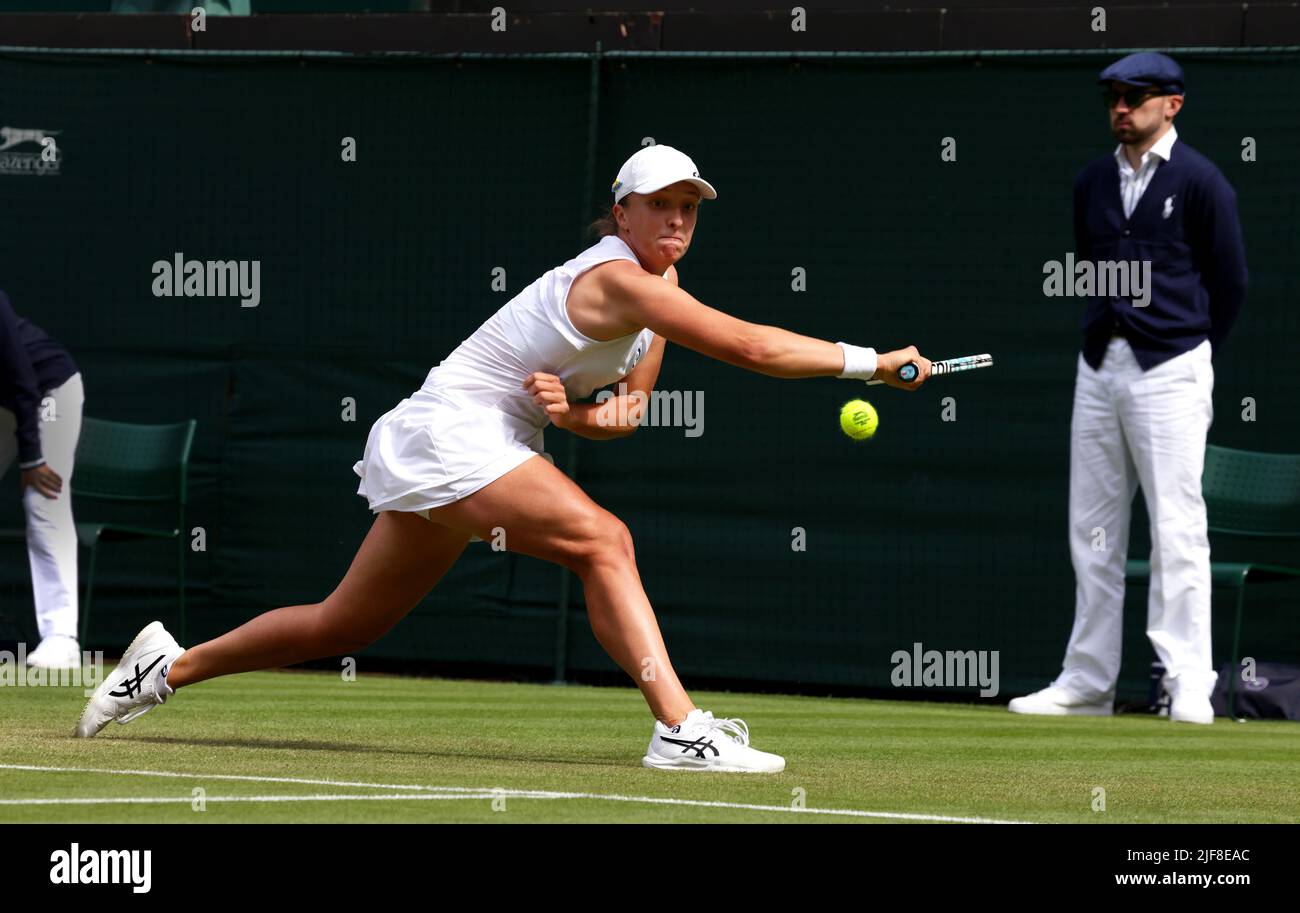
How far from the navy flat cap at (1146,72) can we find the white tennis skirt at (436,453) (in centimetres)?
382

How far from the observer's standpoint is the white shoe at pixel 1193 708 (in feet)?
30.5

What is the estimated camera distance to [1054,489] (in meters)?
10.5

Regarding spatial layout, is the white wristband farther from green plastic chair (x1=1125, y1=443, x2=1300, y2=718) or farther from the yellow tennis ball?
green plastic chair (x1=1125, y1=443, x2=1300, y2=718)

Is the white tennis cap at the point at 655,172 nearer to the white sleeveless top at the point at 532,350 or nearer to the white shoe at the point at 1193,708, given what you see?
the white sleeveless top at the point at 532,350

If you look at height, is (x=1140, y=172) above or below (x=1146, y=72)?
below

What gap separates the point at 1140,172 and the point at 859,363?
3.71 metres

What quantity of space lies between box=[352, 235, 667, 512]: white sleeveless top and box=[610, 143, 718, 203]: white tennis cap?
19 centimetres

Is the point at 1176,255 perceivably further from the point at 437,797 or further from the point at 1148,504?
the point at 437,797

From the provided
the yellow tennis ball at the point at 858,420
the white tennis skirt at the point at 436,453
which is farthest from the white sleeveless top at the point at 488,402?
the yellow tennis ball at the point at 858,420

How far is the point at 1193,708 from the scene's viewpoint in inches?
366

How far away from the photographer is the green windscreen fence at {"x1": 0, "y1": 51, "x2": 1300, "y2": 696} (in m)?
10.5
